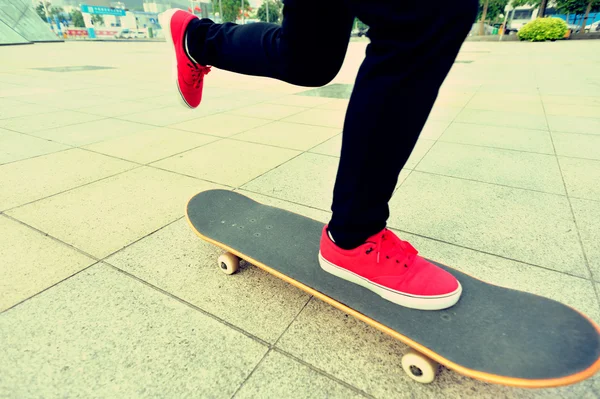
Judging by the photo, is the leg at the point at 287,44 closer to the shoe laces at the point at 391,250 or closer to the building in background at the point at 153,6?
the shoe laces at the point at 391,250

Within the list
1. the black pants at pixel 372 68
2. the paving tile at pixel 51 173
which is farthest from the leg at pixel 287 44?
the paving tile at pixel 51 173

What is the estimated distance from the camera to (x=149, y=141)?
3303mm

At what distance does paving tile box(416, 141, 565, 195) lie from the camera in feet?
8.16

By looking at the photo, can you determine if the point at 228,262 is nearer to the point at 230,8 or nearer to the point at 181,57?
the point at 181,57

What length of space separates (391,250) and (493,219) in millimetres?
1119

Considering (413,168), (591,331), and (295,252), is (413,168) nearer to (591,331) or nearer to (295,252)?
(295,252)

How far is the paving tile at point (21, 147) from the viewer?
283cm

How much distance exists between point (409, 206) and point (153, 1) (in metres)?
98.4

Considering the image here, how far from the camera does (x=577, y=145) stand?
3277 millimetres

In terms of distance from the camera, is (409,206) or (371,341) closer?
(371,341)

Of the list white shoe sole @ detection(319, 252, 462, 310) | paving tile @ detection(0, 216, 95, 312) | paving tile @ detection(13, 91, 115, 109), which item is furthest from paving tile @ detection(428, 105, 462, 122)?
paving tile @ detection(13, 91, 115, 109)

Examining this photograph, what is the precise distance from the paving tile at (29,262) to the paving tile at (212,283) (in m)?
0.18

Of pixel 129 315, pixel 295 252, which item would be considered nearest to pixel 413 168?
pixel 295 252

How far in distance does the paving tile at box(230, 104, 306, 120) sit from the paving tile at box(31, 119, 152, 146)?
1.31 metres
